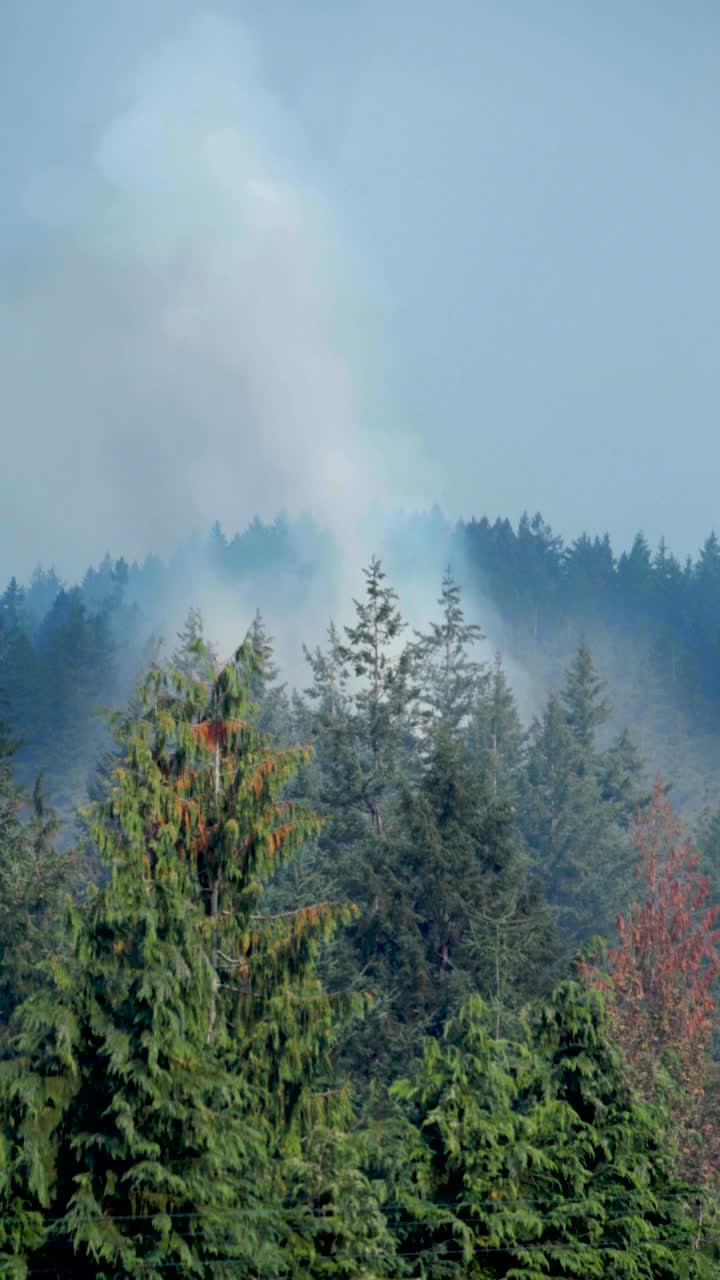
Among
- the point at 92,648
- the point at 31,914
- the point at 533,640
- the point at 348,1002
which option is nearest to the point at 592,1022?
the point at 348,1002

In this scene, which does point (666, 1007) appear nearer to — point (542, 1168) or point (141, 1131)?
point (542, 1168)

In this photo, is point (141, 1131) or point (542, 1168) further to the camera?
point (542, 1168)

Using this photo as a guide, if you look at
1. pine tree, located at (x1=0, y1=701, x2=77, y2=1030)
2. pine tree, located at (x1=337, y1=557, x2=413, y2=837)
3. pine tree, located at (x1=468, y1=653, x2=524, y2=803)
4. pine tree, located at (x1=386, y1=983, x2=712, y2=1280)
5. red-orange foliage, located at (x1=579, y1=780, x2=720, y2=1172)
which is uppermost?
pine tree, located at (x1=468, y1=653, x2=524, y2=803)

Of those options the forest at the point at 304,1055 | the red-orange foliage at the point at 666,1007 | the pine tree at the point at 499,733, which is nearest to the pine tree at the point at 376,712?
the forest at the point at 304,1055

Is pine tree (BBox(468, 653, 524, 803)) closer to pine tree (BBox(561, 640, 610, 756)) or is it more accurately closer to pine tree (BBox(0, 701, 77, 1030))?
pine tree (BBox(561, 640, 610, 756))

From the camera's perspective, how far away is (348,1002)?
2394 cm

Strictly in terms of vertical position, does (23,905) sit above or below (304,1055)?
above

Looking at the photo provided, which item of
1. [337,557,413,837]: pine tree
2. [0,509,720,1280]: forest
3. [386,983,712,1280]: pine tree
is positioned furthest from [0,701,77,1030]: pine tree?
[386,983,712,1280]: pine tree

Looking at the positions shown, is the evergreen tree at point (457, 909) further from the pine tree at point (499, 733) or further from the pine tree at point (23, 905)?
the pine tree at point (499, 733)

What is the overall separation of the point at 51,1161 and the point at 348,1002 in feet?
24.9

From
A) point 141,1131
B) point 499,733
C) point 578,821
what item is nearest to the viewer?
point 141,1131

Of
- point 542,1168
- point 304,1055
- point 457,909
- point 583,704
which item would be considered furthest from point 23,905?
point 583,704

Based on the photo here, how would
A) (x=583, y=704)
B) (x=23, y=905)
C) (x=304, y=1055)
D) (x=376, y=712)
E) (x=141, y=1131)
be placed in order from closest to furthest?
(x=141, y=1131)
(x=304, y=1055)
(x=23, y=905)
(x=376, y=712)
(x=583, y=704)

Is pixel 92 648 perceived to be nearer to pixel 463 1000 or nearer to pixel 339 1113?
pixel 463 1000
